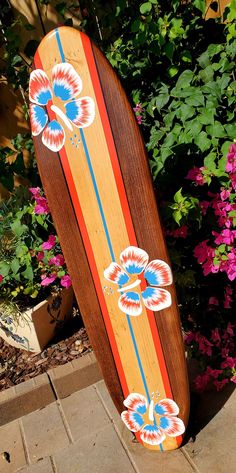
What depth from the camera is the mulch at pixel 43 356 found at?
270 cm

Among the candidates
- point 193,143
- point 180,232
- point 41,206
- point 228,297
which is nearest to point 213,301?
point 228,297

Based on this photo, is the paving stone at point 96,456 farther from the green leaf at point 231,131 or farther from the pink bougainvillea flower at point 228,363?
the green leaf at point 231,131

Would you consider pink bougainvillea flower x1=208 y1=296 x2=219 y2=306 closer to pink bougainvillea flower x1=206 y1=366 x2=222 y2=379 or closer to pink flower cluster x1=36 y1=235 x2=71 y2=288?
pink bougainvillea flower x1=206 y1=366 x2=222 y2=379

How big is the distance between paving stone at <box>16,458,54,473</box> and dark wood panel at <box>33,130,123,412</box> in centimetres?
51

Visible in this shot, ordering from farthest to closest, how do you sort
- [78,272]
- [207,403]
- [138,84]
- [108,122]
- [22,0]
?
[22,0] → [138,84] → [207,403] → [78,272] → [108,122]

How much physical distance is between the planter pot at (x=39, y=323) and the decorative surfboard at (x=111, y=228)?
848 mm

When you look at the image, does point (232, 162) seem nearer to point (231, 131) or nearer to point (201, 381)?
point (231, 131)

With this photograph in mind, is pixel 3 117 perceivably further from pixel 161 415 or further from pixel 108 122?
pixel 161 415

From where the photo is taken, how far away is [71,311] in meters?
2.96

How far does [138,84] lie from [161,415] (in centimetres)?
173

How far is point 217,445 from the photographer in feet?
6.67

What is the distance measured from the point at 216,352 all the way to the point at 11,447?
3.95ft

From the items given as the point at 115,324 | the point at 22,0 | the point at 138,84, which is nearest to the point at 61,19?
the point at 22,0

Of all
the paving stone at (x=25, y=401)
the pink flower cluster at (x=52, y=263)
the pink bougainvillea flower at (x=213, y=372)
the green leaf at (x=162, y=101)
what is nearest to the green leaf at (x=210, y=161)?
the green leaf at (x=162, y=101)
